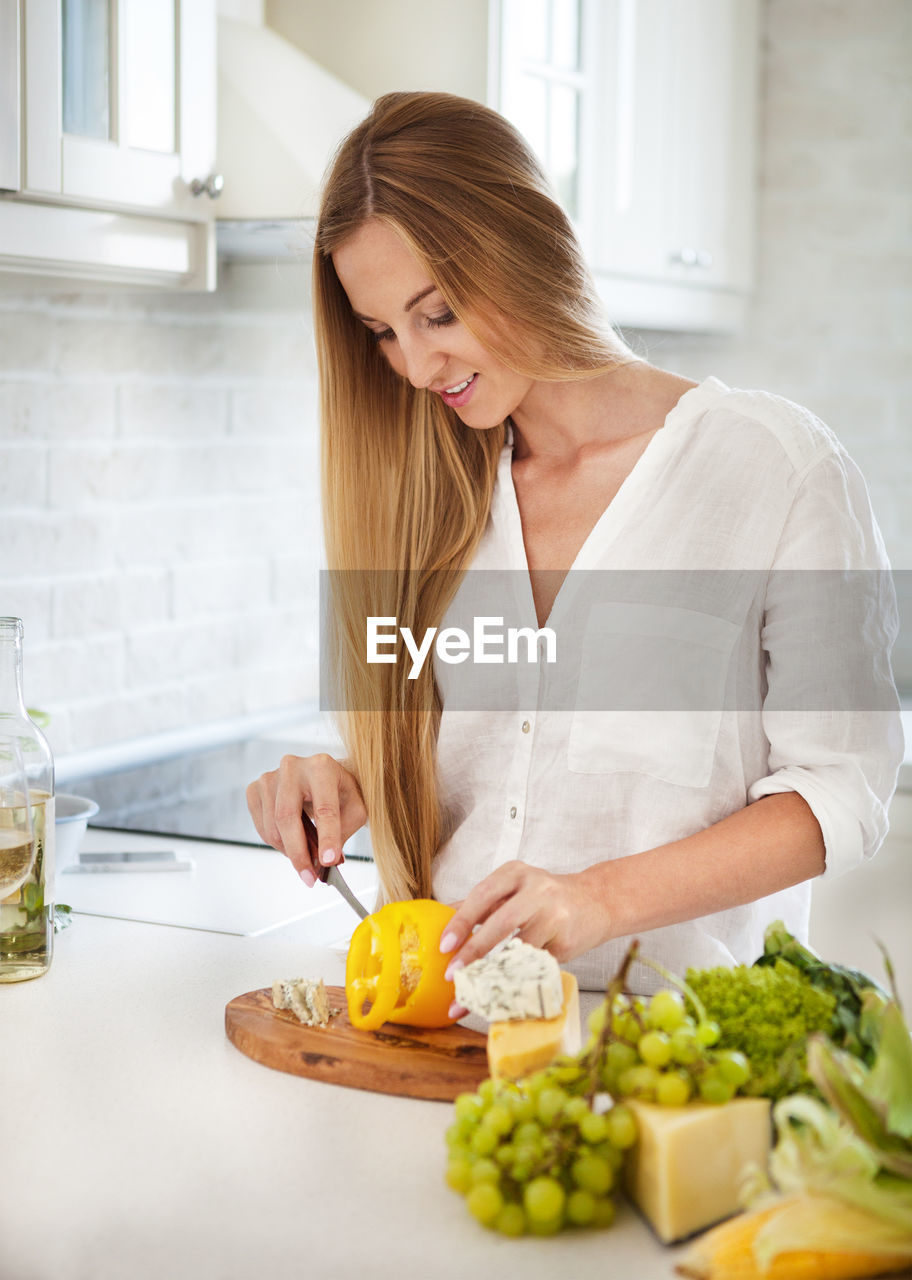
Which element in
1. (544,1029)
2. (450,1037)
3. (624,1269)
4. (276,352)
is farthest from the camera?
(276,352)

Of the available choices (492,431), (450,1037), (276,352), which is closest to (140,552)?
(276,352)

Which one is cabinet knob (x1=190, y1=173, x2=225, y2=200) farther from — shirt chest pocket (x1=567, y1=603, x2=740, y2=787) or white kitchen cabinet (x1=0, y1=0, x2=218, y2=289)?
shirt chest pocket (x1=567, y1=603, x2=740, y2=787)

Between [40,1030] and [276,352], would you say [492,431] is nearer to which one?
[40,1030]

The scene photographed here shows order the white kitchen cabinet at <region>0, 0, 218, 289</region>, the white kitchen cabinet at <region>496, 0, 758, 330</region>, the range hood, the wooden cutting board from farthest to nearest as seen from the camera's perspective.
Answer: the white kitchen cabinet at <region>496, 0, 758, 330</region> < the range hood < the white kitchen cabinet at <region>0, 0, 218, 289</region> < the wooden cutting board

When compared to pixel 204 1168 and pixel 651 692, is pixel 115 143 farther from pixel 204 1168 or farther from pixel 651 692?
pixel 204 1168

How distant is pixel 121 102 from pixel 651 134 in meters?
1.18

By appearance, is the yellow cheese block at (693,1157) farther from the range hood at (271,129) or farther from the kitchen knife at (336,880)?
the range hood at (271,129)

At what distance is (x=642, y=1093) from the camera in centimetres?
76

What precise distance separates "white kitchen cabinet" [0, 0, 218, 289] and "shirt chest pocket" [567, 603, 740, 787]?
70 centimetres

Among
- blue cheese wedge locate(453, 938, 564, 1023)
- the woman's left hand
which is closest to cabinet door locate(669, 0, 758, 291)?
the woman's left hand

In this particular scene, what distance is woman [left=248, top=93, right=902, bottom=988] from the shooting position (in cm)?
116

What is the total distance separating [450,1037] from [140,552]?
1.27 meters

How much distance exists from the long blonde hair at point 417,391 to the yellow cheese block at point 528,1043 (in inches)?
19.0

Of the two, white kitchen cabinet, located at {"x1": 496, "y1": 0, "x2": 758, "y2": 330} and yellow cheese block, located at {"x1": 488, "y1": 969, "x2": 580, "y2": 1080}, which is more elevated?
white kitchen cabinet, located at {"x1": 496, "y1": 0, "x2": 758, "y2": 330}
